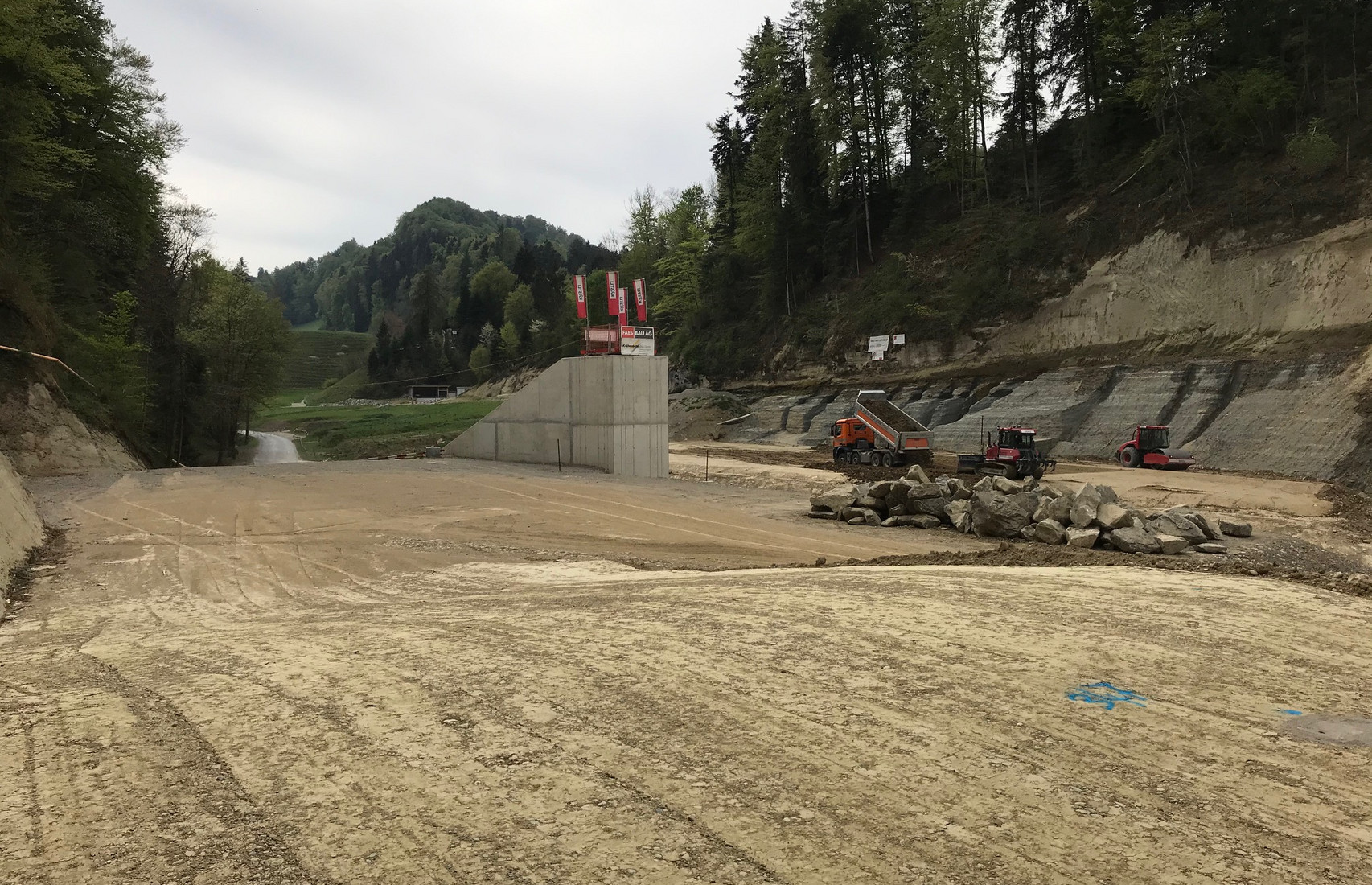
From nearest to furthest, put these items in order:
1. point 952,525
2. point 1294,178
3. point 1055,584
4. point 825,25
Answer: point 1055,584 → point 952,525 → point 1294,178 → point 825,25

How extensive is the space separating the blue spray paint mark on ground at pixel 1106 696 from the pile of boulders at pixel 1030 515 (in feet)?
29.2

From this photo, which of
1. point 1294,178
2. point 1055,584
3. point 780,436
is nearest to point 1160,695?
point 1055,584

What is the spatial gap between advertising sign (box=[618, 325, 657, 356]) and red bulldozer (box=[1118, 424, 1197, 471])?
56.0 ft

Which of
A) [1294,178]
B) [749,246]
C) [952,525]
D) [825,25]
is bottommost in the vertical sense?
[952,525]

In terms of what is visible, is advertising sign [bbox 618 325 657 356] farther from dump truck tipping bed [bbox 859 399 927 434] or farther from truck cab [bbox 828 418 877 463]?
dump truck tipping bed [bbox 859 399 927 434]

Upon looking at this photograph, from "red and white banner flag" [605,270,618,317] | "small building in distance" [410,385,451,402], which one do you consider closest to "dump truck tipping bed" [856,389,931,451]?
"red and white banner flag" [605,270,618,317]

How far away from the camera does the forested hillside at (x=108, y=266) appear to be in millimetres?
27734

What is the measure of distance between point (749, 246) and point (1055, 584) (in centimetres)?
5931

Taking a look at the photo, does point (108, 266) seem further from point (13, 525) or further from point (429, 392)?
point (429, 392)

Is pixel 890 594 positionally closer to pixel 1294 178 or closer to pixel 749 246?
pixel 1294 178

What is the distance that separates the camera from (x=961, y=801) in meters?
3.92

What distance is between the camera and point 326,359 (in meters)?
162

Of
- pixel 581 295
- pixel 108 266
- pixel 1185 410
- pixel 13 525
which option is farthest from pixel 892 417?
pixel 108 266

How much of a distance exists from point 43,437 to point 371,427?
1543 inches
